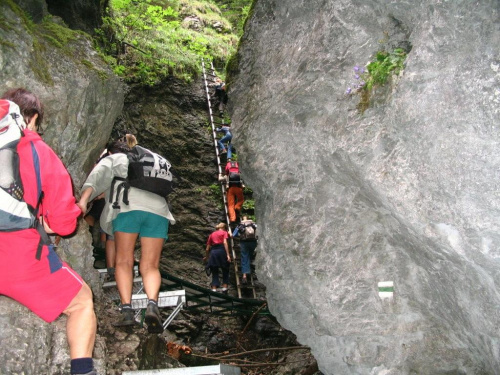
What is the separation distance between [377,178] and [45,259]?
9.81ft

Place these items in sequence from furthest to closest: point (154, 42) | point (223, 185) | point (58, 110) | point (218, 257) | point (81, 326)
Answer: point (154, 42)
point (223, 185)
point (218, 257)
point (58, 110)
point (81, 326)

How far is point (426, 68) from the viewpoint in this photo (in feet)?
13.8

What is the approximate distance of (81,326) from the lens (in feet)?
10.6

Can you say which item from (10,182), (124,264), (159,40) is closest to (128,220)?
(124,264)

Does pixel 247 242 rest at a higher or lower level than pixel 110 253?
lower

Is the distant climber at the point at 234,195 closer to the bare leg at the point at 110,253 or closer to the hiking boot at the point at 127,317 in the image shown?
the bare leg at the point at 110,253

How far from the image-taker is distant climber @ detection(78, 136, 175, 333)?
4.62 meters

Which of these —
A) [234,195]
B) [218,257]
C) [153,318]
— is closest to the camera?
[153,318]

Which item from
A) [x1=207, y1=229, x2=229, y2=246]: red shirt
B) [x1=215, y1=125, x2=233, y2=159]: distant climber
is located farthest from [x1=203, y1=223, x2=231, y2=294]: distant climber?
[x1=215, y1=125, x2=233, y2=159]: distant climber

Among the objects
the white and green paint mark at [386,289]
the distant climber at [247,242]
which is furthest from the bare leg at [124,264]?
the distant climber at [247,242]

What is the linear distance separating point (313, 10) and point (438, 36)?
2242 mm

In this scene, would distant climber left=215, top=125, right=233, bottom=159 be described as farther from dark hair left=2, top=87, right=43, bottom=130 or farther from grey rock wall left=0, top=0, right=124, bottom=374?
dark hair left=2, top=87, right=43, bottom=130

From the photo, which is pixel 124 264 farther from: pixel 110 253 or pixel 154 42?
pixel 154 42

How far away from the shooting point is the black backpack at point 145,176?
15.4 feet
